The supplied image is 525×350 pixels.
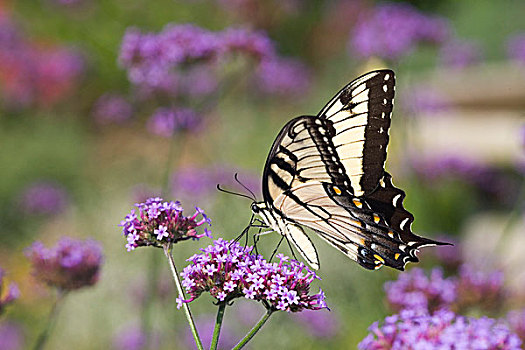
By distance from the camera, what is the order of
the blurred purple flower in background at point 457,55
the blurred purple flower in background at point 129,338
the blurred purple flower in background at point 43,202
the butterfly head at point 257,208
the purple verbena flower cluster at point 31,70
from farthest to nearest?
1. the purple verbena flower cluster at point 31,70
2. the blurred purple flower in background at point 457,55
3. the blurred purple flower in background at point 43,202
4. the blurred purple flower in background at point 129,338
5. the butterfly head at point 257,208

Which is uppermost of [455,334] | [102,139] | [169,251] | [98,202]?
[102,139]

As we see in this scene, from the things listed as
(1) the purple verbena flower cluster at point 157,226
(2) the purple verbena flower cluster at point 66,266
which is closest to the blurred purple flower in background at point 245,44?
(2) the purple verbena flower cluster at point 66,266

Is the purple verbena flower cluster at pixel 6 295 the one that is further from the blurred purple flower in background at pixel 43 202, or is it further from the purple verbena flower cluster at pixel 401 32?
the blurred purple flower in background at pixel 43 202

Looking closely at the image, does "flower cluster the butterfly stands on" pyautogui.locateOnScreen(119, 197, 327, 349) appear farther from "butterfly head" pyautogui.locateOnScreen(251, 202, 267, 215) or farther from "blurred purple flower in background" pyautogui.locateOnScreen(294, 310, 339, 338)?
"blurred purple flower in background" pyautogui.locateOnScreen(294, 310, 339, 338)

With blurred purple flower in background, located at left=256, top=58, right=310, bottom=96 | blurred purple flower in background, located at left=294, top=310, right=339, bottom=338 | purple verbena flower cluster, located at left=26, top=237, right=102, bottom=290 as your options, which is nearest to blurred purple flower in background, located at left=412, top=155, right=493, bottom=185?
blurred purple flower in background, located at left=256, top=58, right=310, bottom=96

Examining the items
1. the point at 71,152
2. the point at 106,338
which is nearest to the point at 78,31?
the point at 71,152

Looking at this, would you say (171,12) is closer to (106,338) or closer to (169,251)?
(106,338)

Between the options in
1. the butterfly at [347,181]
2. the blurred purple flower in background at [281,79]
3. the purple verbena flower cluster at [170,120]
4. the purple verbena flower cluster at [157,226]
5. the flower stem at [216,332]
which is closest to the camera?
the flower stem at [216,332]
